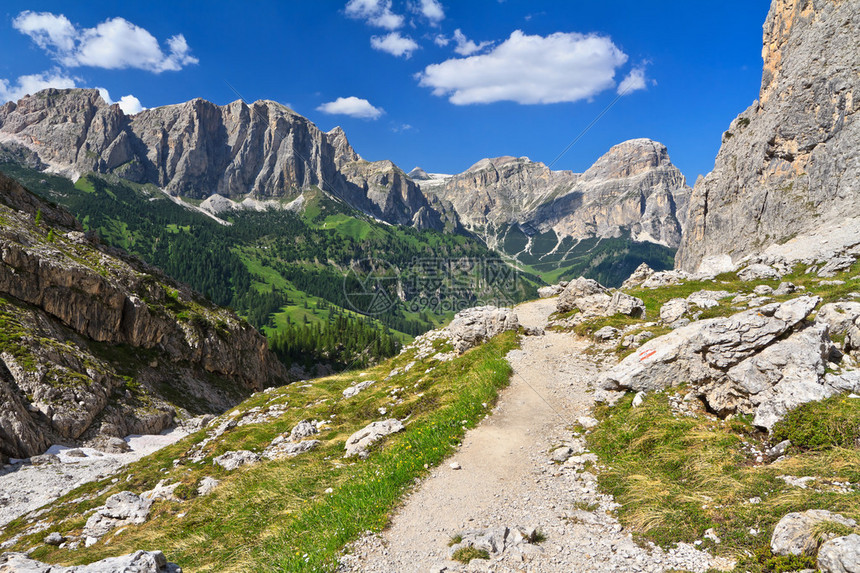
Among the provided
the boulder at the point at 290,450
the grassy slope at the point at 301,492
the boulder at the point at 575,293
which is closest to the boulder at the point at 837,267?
the boulder at the point at 575,293

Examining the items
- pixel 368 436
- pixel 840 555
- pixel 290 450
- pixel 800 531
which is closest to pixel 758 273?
pixel 368 436

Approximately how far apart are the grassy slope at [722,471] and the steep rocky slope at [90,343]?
199 ft

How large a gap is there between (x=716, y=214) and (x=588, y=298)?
5130 inches

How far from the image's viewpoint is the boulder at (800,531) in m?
7.27

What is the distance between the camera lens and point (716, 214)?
13550cm

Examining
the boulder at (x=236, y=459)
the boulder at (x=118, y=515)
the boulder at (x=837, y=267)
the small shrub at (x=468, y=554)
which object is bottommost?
the boulder at (x=118, y=515)

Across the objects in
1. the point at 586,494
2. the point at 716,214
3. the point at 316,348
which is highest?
the point at 716,214

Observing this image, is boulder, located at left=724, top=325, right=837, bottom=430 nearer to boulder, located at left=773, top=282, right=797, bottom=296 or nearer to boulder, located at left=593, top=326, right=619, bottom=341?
boulder, located at left=593, top=326, right=619, bottom=341

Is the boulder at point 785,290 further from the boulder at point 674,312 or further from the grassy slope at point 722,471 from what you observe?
the grassy slope at point 722,471

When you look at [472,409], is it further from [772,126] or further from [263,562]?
[772,126]

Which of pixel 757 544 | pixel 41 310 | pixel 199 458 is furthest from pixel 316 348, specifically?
pixel 757 544

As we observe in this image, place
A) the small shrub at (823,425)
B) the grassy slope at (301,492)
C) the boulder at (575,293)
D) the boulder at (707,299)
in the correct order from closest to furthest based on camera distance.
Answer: the small shrub at (823,425) → the grassy slope at (301,492) → the boulder at (707,299) → the boulder at (575,293)

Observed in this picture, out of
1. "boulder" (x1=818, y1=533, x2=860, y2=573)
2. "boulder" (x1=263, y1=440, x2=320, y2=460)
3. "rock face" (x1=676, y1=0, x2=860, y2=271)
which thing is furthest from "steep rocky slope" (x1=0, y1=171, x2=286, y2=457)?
"rock face" (x1=676, y1=0, x2=860, y2=271)

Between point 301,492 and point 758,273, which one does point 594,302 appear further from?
point 758,273
